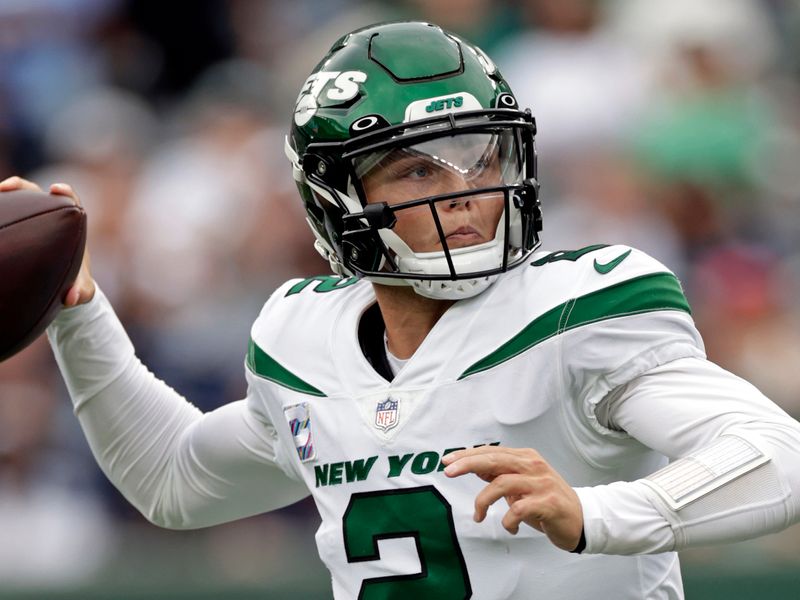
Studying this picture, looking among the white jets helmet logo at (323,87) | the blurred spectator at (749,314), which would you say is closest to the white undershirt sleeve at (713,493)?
the white jets helmet logo at (323,87)

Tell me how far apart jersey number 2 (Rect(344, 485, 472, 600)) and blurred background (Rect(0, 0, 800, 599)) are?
1996mm

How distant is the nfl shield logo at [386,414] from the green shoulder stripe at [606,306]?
22 centimetres

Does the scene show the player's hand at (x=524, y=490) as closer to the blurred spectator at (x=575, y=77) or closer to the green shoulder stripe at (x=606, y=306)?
the green shoulder stripe at (x=606, y=306)

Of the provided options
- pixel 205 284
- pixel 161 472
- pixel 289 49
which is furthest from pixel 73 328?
pixel 289 49

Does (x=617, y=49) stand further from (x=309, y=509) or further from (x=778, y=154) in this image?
(x=309, y=509)

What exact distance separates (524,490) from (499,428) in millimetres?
398

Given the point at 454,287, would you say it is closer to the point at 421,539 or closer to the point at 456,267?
the point at 456,267

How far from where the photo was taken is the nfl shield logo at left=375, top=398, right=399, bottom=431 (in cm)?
247

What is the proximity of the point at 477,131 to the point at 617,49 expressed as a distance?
3.50 metres

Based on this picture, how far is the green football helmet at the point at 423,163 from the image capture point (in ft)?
8.15

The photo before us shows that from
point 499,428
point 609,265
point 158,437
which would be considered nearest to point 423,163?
point 609,265

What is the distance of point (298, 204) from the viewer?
224 inches

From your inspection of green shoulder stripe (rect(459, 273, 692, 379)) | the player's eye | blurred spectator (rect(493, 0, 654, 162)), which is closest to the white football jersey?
green shoulder stripe (rect(459, 273, 692, 379))

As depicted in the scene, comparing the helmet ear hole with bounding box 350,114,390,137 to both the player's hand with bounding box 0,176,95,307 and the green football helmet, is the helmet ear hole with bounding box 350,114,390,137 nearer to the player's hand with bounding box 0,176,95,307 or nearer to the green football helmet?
the green football helmet
